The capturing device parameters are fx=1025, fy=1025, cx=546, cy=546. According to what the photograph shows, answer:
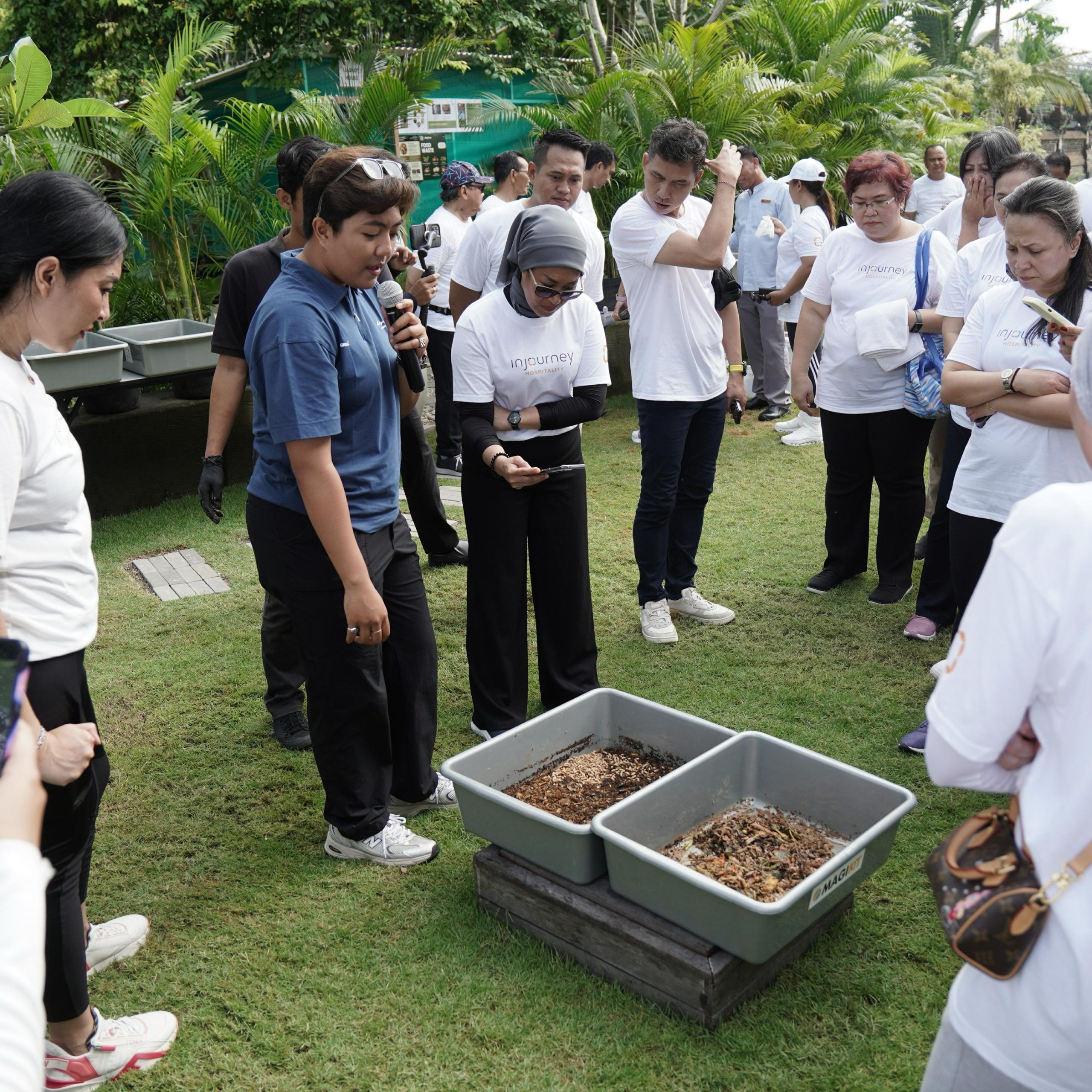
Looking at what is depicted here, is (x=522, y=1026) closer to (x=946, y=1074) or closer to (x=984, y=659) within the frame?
(x=946, y=1074)

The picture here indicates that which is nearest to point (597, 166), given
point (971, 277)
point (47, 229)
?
point (971, 277)

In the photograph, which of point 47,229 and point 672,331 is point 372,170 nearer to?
point 47,229

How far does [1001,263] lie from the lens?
3.82m

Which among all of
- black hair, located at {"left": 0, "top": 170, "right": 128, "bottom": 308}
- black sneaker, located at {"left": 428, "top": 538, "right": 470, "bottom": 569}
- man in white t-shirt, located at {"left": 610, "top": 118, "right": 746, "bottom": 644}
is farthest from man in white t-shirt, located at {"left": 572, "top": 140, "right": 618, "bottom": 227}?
black hair, located at {"left": 0, "top": 170, "right": 128, "bottom": 308}

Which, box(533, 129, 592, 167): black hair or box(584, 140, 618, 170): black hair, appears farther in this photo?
box(584, 140, 618, 170): black hair

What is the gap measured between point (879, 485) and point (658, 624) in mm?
1175

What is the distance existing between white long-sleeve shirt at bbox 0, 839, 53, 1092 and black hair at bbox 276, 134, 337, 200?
2891 mm

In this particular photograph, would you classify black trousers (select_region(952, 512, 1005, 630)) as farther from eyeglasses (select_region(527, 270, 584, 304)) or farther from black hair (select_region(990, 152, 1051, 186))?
black hair (select_region(990, 152, 1051, 186))

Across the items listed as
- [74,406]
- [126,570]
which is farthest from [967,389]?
[74,406]

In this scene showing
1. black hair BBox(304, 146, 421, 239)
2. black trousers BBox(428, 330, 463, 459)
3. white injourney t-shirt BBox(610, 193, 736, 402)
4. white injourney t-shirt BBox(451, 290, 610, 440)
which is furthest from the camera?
black trousers BBox(428, 330, 463, 459)

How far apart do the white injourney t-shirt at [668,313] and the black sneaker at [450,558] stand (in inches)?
58.6

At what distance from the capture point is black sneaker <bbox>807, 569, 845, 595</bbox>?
Result: 4.96 meters

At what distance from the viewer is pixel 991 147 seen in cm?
499

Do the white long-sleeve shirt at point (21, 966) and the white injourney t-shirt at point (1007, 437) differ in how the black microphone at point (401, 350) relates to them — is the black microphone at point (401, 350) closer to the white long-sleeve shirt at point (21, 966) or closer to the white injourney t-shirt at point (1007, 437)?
the white injourney t-shirt at point (1007, 437)
